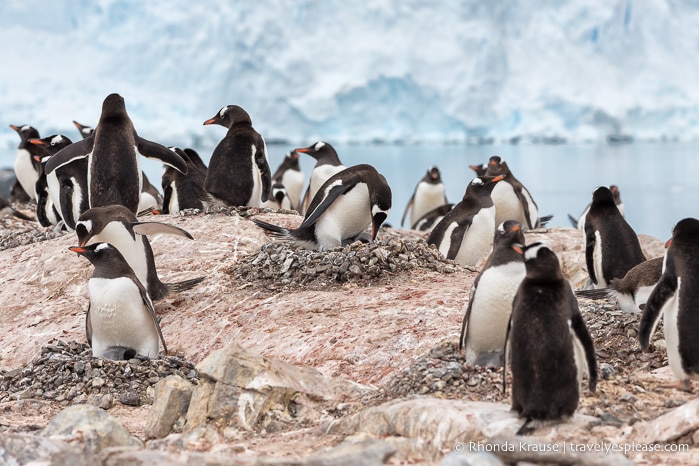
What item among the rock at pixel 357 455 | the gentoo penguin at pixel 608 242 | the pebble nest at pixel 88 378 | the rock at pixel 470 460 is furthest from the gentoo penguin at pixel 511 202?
the rock at pixel 470 460

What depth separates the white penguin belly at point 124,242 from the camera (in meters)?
5.86

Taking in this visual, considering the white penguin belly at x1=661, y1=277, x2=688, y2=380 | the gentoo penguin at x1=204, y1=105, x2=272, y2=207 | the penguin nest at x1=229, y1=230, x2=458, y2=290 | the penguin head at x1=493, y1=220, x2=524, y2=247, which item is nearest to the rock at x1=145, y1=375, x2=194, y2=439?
the penguin head at x1=493, y1=220, x2=524, y2=247

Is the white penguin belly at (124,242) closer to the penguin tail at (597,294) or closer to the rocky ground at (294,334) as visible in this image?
the rocky ground at (294,334)

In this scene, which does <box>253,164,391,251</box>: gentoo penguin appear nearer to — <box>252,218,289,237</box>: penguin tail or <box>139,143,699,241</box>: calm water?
<box>252,218,289,237</box>: penguin tail

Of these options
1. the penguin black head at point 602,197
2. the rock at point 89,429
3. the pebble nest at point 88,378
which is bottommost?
the pebble nest at point 88,378

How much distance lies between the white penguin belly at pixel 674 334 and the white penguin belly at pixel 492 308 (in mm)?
705

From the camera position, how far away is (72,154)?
7.72m

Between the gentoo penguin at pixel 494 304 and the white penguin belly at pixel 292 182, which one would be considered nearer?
the gentoo penguin at pixel 494 304

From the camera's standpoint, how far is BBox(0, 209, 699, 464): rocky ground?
151 inches

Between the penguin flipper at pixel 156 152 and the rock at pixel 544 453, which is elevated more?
the penguin flipper at pixel 156 152

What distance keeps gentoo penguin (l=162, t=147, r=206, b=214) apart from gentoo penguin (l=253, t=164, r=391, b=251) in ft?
7.68

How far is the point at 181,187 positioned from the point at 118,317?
12.8 feet

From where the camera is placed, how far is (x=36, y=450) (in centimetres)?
330

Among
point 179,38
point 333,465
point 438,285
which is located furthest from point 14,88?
point 333,465
